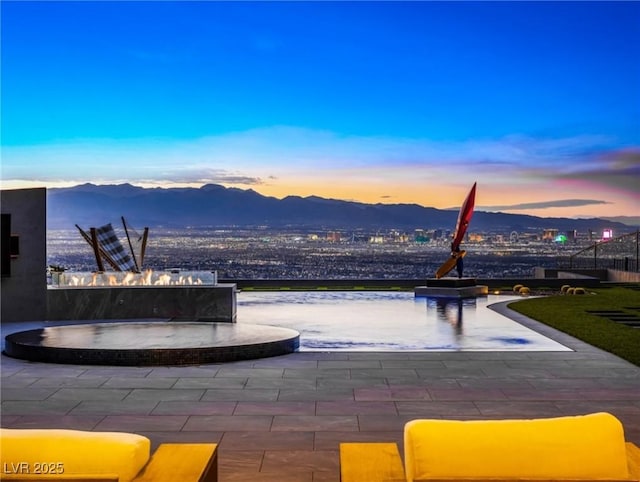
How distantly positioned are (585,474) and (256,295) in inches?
794

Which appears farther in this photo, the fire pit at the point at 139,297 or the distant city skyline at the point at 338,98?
the distant city skyline at the point at 338,98

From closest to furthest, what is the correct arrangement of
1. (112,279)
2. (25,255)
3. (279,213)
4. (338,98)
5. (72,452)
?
(72,452) → (25,255) → (112,279) → (338,98) → (279,213)

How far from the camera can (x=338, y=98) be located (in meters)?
38.6

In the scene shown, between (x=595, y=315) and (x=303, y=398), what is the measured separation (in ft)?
35.2

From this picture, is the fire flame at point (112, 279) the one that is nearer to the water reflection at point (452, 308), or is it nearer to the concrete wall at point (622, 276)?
the water reflection at point (452, 308)

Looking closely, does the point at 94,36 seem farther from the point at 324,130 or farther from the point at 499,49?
→ the point at 324,130

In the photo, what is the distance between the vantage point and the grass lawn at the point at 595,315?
37.1ft

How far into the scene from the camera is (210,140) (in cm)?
4600

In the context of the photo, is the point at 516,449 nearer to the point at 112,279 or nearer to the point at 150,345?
the point at 150,345

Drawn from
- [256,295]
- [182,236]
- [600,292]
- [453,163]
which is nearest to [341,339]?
[256,295]

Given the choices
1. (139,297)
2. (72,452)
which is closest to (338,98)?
(139,297)

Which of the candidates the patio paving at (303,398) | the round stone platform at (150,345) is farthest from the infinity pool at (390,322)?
the patio paving at (303,398)

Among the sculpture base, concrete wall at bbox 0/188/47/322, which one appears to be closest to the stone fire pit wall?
concrete wall at bbox 0/188/47/322

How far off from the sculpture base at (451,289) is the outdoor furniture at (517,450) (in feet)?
65.5
